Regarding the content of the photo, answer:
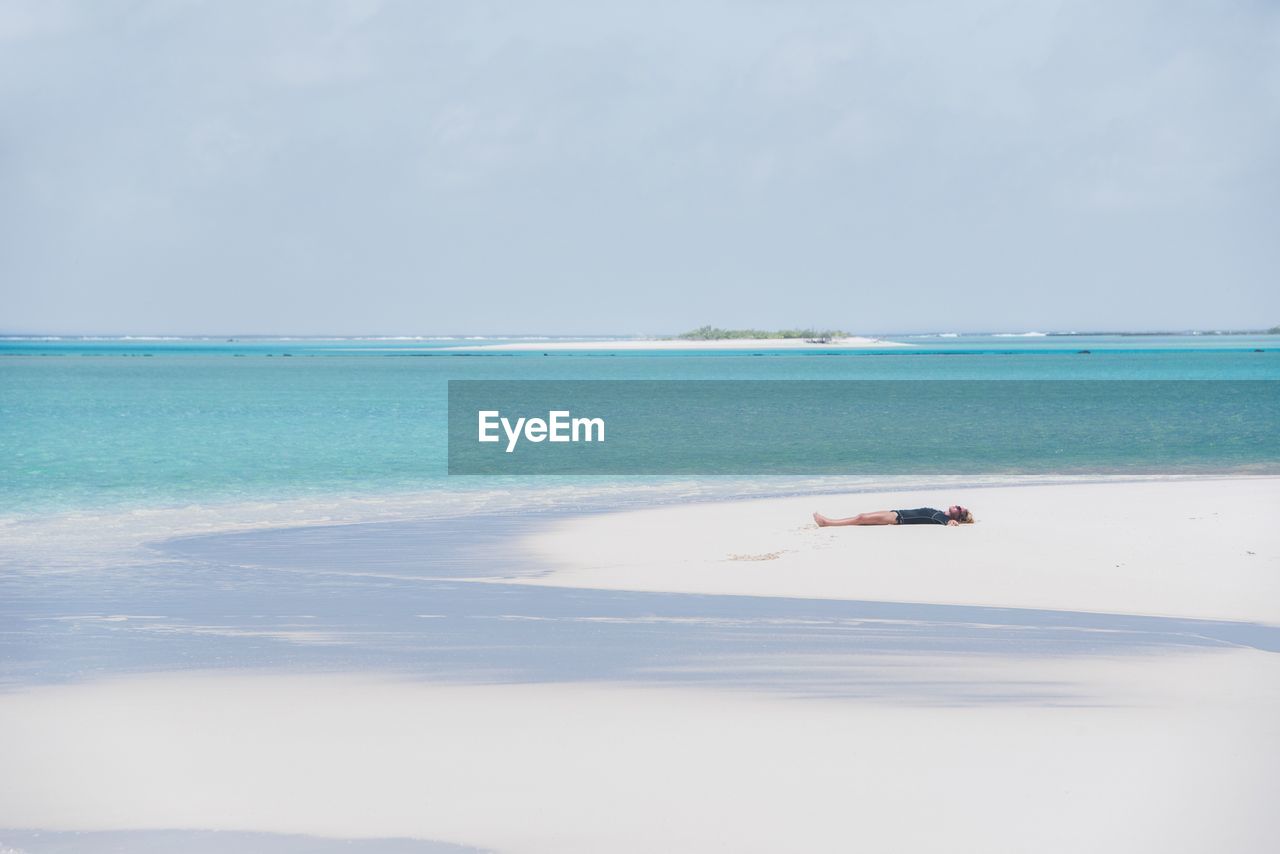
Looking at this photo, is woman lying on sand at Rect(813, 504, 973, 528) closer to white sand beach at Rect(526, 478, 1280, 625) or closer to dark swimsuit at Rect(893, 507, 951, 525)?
dark swimsuit at Rect(893, 507, 951, 525)

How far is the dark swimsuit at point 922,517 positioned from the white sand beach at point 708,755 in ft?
14.7

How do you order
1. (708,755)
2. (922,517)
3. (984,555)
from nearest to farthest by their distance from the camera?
(708,755)
(984,555)
(922,517)

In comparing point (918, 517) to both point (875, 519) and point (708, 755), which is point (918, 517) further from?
point (708, 755)

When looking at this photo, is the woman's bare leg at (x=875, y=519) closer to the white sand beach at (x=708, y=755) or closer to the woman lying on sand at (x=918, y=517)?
the woman lying on sand at (x=918, y=517)

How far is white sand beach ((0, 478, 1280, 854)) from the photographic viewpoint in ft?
20.4

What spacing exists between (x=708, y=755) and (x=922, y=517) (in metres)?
8.96

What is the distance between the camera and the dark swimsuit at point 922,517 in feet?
51.1

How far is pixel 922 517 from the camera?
1564cm

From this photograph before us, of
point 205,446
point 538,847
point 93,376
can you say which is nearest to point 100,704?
point 538,847

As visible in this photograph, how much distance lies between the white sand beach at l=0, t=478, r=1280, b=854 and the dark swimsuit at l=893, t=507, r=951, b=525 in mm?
4471

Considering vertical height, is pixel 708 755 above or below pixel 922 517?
below

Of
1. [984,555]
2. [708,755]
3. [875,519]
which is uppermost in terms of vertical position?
[875,519]

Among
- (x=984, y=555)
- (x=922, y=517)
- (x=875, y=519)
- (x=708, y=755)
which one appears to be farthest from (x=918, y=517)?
(x=708, y=755)

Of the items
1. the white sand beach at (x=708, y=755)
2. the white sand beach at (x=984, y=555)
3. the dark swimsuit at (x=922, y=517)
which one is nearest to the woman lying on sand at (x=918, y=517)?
the dark swimsuit at (x=922, y=517)
